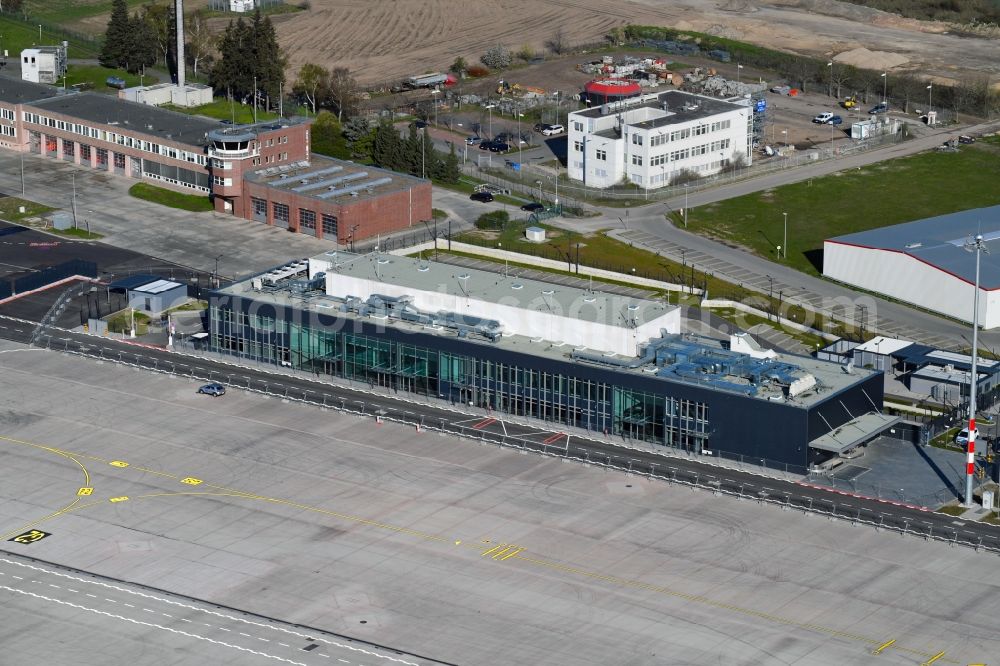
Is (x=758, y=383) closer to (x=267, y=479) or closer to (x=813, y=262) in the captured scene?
(x=267, y=479)

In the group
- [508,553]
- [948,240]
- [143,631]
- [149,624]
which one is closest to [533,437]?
[508,553]

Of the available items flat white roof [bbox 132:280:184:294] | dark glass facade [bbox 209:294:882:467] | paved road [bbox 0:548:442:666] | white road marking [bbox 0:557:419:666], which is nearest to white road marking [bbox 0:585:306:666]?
paved road [bbox 0:548:442:666]

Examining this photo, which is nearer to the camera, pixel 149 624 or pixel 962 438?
pixel 149 624

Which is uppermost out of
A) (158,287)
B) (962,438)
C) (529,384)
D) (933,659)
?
(158,287)

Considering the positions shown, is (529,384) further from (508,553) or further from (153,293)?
(153,293)

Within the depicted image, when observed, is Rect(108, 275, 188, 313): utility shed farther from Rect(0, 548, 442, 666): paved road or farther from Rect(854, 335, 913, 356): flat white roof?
Rect(854, 335, 913, 356): flat white roof

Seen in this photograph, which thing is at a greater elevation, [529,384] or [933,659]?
[529,384]

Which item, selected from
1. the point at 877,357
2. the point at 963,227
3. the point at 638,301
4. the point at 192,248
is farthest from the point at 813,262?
the point at 192,248

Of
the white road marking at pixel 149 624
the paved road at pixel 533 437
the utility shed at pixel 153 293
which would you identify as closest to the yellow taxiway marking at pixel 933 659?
the paved road at pixel 533 437
